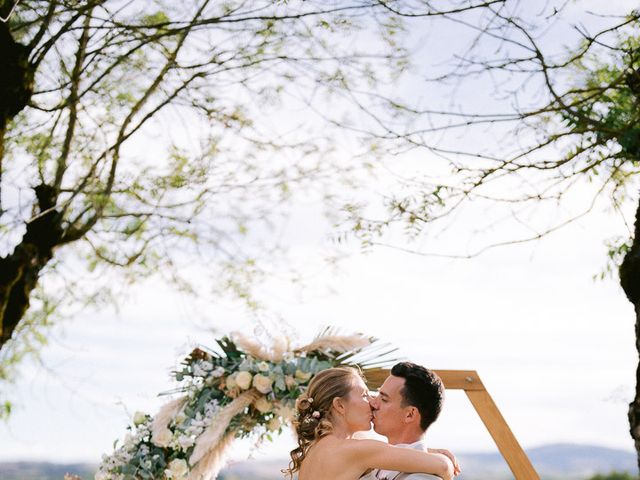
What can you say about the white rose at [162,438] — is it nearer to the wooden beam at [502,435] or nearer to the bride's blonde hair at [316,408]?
the bride's blonde hair at [316,408]

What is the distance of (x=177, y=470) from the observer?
5332 mm

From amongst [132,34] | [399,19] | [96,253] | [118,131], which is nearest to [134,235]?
[96,253]

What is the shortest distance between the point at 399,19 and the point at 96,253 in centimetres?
402

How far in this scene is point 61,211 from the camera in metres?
8.53

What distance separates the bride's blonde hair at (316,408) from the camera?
4270mm

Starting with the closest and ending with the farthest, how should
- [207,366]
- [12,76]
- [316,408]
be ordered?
[316,408] < [207,366] < [12,76]

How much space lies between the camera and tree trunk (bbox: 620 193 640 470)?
452 cm

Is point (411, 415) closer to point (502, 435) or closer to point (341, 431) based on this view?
point (341, 431)

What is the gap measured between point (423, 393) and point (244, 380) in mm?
1550

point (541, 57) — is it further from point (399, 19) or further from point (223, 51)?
point (223, 51)

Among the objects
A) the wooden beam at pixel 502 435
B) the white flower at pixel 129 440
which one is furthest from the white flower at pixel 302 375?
the white flower at pixel 129 440

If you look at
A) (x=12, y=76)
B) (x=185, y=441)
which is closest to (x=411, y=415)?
(x=185, y=441)

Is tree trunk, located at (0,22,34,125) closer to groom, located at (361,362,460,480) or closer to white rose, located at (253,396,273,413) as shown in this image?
white rose, located at (253,396,273,413)

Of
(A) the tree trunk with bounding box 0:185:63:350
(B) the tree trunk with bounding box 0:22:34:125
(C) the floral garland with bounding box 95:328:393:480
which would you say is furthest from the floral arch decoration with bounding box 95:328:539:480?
(B) the tree trunk with bounding box 0:22:34:125
